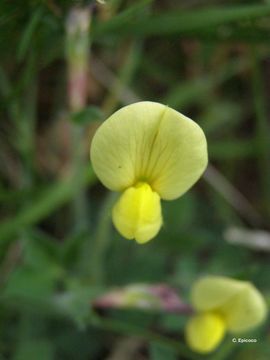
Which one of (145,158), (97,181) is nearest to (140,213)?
(145,158)

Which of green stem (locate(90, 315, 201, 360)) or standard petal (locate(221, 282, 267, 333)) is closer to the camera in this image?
standard petal (locate(221, 282, 267, 333))

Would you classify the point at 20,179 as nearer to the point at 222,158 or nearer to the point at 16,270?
the point at 16,270

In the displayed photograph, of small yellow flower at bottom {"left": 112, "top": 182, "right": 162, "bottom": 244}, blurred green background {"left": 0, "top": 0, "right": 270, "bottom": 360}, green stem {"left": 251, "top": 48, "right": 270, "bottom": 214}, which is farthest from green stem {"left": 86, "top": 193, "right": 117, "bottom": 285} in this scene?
green stem {"left": 251, "top": 48, "right": 270, "bottom": 214}

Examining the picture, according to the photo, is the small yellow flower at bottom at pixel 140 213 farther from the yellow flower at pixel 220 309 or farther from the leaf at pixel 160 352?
the leaf at pixel 160 352

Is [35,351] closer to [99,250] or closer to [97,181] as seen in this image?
[99,250]

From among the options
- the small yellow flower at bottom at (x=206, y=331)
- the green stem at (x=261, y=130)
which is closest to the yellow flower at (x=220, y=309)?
the small yellow flower at bottom at (x=206, y=331)
